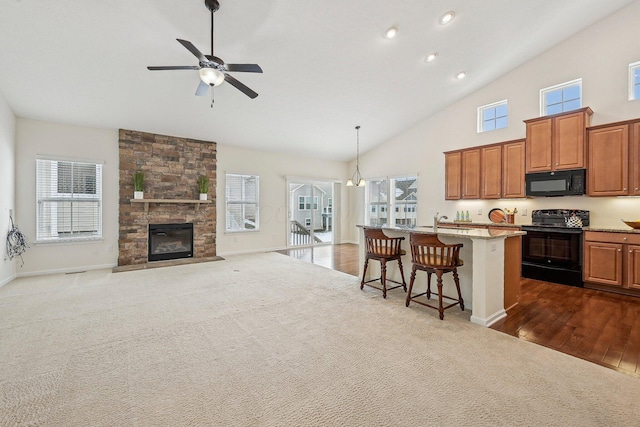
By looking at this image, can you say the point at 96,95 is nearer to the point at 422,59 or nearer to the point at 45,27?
the point at 45,27

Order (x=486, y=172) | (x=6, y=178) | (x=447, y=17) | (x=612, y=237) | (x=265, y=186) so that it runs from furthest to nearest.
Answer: (x=265, y=186), (x=486, y=172), (x=6, y=178), (x=612, y=237), (x=447, y=17)

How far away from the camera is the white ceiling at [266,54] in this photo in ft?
11.0

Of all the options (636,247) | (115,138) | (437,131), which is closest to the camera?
(636,247)

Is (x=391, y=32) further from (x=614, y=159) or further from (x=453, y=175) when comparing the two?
(x=614, y=159)

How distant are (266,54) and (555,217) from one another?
566 centimetres

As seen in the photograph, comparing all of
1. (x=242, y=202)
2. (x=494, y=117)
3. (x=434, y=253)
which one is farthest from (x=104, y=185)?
(x=494, y=117)

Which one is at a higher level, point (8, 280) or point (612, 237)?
point (612, 237)

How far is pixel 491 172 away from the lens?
5.75 metres

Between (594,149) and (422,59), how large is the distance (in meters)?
3.13

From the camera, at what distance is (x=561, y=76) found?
5.04 metres

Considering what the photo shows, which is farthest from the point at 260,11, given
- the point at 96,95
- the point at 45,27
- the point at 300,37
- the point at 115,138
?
the point at 115,138

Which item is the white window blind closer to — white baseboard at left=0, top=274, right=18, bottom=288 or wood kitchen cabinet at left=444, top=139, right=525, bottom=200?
wood kitchen cabinet at left=444, top=139, right=525, bottom=200

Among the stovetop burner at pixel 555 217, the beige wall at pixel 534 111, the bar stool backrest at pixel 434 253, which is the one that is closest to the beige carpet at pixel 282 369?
the bar stool backrest at pixel 434 253

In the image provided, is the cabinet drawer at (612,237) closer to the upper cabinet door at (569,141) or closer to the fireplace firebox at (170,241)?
the upper cabinet door at (569,141)
